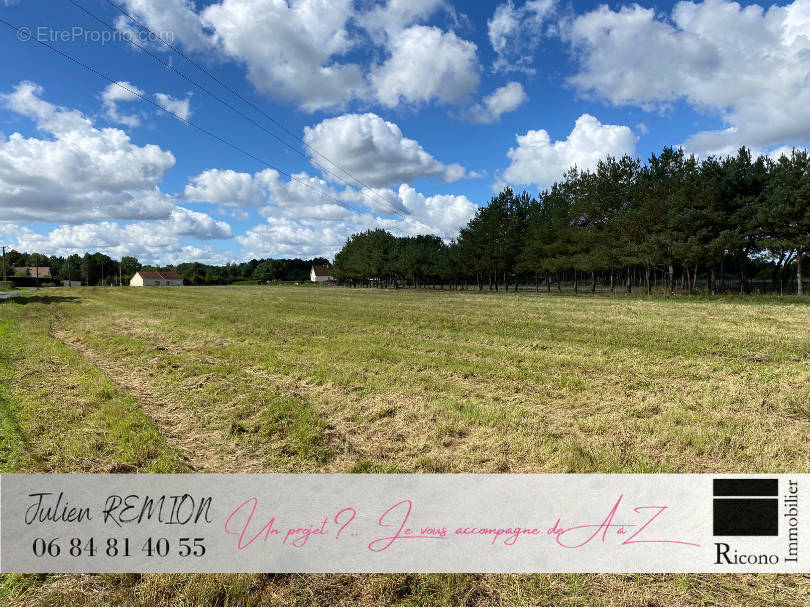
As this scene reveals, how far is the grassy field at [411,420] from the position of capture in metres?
3.16

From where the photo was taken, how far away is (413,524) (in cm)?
381

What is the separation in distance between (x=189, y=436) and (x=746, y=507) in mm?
6845

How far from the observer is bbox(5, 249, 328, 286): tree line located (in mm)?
139000

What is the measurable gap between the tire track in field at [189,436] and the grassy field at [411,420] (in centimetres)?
3

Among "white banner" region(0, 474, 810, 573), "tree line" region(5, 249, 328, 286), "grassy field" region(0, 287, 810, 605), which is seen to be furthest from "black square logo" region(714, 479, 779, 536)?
"tree line" region(5, 249, 328, 286)

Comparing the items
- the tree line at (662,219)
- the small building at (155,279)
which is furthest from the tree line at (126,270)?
the tree line at (662,219)

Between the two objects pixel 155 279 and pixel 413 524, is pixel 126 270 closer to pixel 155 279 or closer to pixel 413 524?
pixel 155 279

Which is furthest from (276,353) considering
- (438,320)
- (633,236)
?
(633,236)

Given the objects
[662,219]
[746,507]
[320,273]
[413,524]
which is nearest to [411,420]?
[413,524]

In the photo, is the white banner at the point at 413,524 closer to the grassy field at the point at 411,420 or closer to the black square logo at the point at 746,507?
the black square logo at the point at 746,507

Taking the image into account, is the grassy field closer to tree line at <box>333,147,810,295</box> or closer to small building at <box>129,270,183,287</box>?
tree line at <box>333,147,810,295</box>

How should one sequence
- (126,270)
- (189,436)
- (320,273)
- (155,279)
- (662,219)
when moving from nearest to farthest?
1. (189,436)
2. (662,219)
3. (155,279)
4. (126,270)
5. (320,273)

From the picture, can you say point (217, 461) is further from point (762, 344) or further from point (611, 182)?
point (611, 182)

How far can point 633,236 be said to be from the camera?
43.2 metres
